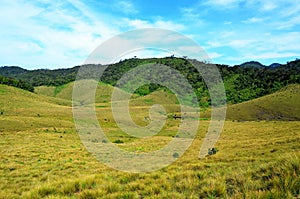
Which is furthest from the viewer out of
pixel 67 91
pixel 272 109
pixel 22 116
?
pixel 67 91

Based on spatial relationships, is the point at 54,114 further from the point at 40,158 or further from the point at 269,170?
the point at 269,170

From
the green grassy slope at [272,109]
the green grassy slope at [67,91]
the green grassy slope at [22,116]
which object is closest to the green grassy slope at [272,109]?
the green grassy slope at [272,109]

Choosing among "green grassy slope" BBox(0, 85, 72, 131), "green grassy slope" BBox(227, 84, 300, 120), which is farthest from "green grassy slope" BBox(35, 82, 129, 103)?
"green grassy slope" BBox(227, 84, 300, 120)

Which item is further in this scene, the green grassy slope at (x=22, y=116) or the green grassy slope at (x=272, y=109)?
the green grassy slope at (x=272, y=109)

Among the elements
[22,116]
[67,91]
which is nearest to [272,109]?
[22,116]

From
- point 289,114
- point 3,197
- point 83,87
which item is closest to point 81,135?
point 3,197

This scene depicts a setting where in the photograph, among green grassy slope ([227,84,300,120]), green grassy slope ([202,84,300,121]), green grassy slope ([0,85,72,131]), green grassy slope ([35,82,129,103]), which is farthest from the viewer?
green grassy slope ([35,82,129,103])

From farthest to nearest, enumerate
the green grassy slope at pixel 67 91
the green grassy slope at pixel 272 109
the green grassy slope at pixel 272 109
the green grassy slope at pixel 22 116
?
the green grassy slope at pixel 67 91 < the green grassy slope at pixel 272 109 < the green grassy slope at pixel 272 109 < the green grassy slope at pixel 22 116

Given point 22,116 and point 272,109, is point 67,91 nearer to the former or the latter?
point 22,116

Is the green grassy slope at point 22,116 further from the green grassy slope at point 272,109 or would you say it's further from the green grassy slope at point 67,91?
the green grassy slope at point 67,91

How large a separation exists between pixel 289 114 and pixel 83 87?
89.4 m

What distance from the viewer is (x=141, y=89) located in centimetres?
14500

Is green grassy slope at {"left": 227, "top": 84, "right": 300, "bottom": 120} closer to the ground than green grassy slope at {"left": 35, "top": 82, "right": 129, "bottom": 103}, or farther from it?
closer to the ground

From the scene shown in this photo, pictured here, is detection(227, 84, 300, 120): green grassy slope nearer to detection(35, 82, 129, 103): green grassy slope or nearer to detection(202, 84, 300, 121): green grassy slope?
detection(202, 84, 300, 121): green grassy slope
